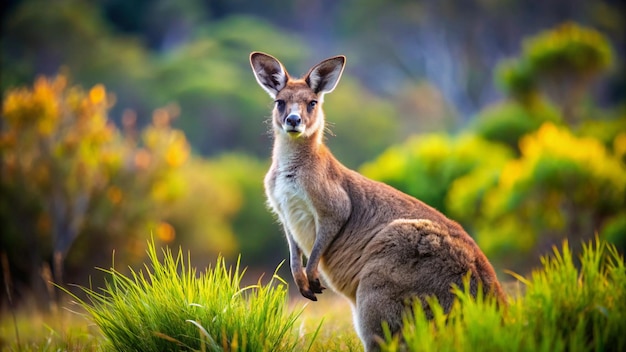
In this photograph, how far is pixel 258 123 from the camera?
1480 inches

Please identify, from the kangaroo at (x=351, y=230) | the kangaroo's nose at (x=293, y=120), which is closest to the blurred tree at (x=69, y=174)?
the kangaroo at (x=351, y=230)

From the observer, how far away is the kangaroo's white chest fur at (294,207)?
19.9ft

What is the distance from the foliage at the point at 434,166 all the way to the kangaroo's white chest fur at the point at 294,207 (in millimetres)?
10963

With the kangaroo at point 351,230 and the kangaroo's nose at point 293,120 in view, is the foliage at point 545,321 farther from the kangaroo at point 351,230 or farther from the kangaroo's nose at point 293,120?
the kangaroo's nose at point 293,120

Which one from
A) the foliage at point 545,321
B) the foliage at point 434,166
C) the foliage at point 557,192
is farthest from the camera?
the foliage at point 434,166

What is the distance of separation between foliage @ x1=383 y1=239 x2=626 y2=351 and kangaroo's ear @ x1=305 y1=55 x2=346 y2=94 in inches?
102

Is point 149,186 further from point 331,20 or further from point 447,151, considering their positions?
point 331,20

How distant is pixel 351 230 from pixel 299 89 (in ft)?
4.73

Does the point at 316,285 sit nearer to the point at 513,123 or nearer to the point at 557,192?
the point at 557,192

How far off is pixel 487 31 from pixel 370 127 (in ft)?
36.2

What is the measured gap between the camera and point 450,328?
4434mm

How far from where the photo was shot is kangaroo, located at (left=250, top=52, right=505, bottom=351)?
17.3ft

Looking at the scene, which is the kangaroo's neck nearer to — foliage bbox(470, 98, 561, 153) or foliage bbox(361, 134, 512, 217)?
foliage bbox(361, 134, 512, 217)

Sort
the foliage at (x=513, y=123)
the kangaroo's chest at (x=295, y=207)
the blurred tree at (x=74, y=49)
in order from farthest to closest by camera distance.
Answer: the blurred tree at (x=74, y=49), the foliage at (x=513, y=123), the kangaroo's chest at (x=295, y=207)
